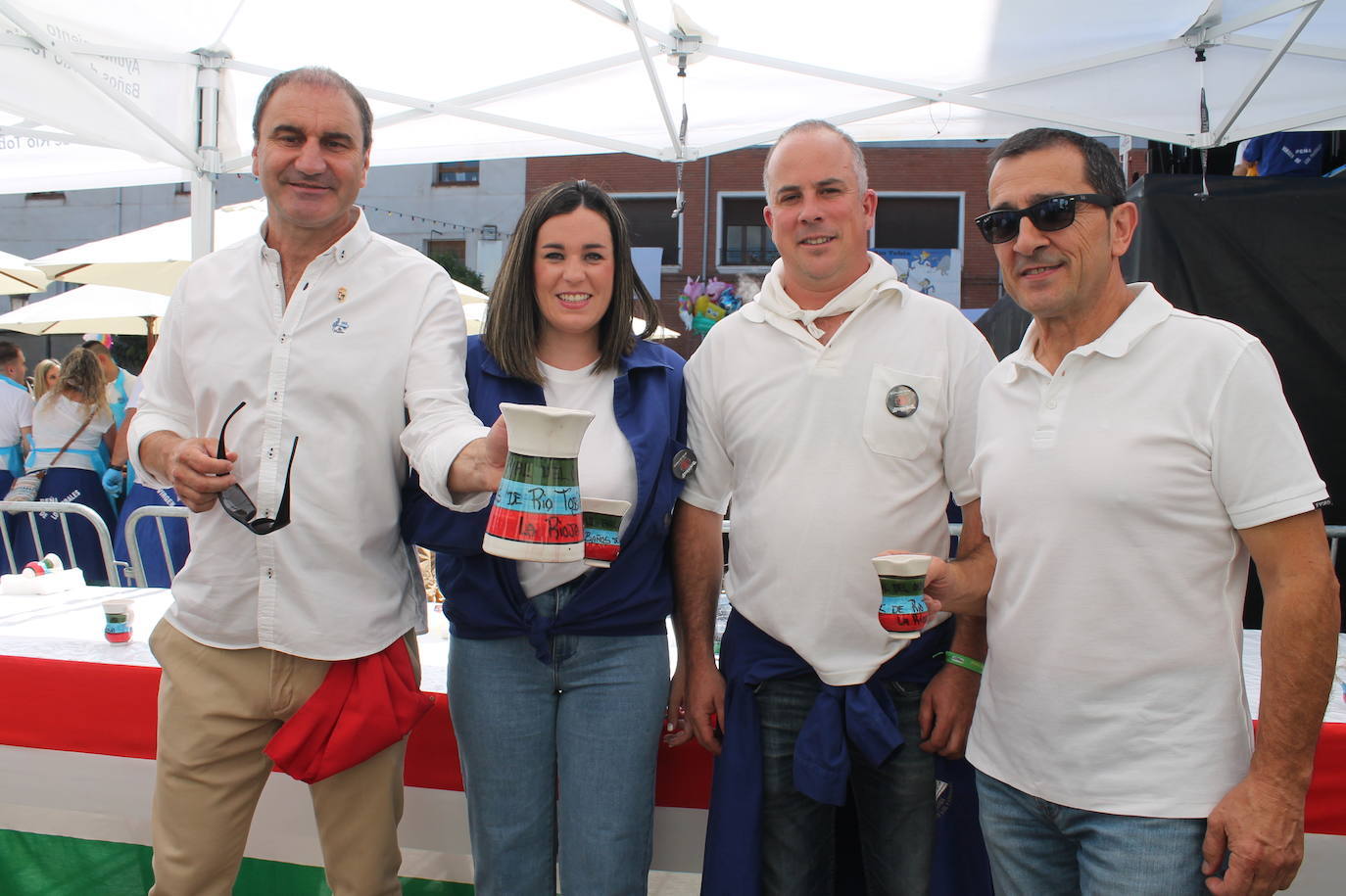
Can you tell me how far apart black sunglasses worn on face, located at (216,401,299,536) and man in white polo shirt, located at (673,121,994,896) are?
86 cm

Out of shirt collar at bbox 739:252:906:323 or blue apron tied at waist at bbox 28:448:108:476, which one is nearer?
shirt collar at bbox 739:252:906:323

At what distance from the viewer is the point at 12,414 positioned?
23.2 ft

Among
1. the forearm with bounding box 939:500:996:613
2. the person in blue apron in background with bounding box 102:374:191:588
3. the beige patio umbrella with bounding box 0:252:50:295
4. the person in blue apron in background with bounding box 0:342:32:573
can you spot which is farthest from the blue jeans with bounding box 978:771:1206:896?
the beige patio umbrella with bounding box 0:252:50:295

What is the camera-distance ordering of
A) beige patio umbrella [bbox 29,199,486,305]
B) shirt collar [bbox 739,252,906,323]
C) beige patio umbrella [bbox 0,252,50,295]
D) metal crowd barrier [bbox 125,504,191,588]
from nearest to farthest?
1. shirt collar [bbox 739,252,906,323]
2. metal crowd barrier [bbox 125,504,191,588]
3. beige patio umbrella [bbox 29,199,486,305]
4. beige patio umbrella [bbox 0,252,50,295]

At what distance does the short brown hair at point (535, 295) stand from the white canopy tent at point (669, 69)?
281 centimetres

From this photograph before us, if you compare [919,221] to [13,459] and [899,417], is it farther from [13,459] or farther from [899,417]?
[899,417]

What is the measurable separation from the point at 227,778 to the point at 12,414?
6.50m

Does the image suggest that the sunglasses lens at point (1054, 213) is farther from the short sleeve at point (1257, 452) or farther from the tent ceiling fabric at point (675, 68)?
the tent ceiling fabric at point (675, 68)

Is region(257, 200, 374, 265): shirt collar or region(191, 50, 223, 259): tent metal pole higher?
region(191, 50, 223, 259): tent metal pole

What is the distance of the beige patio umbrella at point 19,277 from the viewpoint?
28.4 ft

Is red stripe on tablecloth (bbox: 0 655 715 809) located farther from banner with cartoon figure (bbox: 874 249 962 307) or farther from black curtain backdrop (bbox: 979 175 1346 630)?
banner with cartoon figure (bbox: 874 249 962 307)

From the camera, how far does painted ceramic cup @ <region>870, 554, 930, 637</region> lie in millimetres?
1725

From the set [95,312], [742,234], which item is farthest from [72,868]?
[742,234]

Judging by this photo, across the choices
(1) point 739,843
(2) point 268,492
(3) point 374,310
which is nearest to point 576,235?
(3) point 374,310
